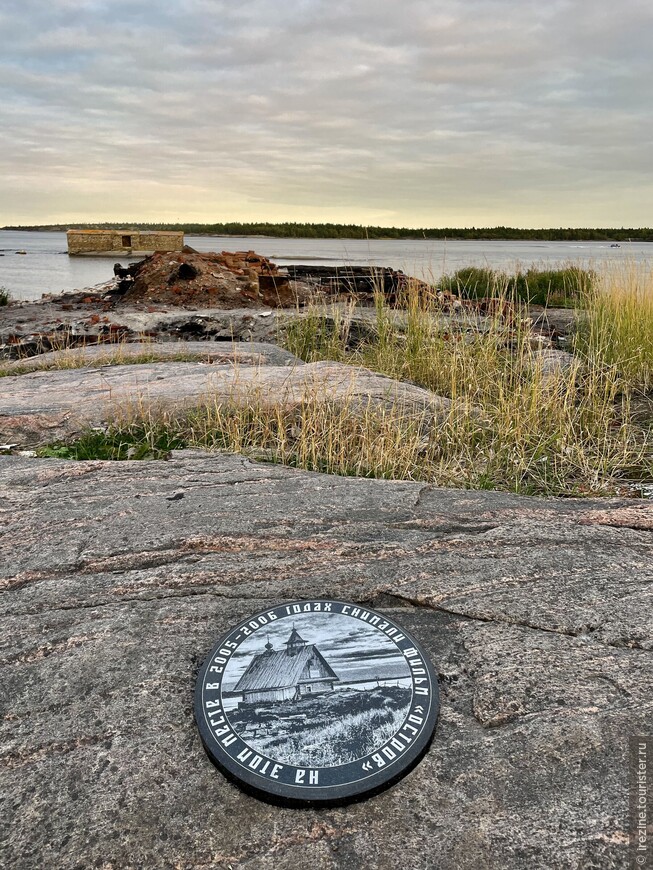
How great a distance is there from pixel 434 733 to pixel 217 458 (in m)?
2.28

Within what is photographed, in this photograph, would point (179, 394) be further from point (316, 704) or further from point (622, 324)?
point (622, 324)

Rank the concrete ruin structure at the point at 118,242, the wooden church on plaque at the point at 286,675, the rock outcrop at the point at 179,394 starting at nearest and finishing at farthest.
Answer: the wooden church on plaque at the point at 286,675 < the rock outcrop at the point at 179,394 < the concrete ruin structure at the point at 118,242

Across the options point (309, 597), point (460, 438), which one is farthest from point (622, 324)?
point (309, 597)

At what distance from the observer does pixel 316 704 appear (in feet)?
5.61

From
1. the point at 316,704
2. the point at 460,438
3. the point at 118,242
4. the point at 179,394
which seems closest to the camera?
the point at 316,704

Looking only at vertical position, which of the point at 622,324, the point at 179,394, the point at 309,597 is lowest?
the point at 309,597

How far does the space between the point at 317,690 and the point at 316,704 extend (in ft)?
0.16

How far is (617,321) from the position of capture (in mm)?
6699

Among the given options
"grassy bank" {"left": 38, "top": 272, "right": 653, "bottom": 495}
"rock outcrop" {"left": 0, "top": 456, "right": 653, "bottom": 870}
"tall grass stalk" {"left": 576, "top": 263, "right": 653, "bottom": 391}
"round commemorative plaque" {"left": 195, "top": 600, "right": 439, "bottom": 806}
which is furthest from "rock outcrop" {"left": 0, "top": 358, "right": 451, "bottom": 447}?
"round commemorative plaque" {"left": 195, "top": 600, "right": 439, "bottom": 806}

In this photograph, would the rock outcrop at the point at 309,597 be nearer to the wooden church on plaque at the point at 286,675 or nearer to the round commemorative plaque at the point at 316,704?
the round commemorative plaque at the point at 316,704

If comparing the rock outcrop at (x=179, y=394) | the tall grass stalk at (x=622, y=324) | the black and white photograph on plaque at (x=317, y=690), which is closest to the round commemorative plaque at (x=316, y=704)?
the black and white photograph on plaque at (x=317, y=690)

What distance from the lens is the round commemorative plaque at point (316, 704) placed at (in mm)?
1531

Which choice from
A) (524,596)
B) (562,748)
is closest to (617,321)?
(524,596)

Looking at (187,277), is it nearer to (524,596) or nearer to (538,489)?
(538,489)
